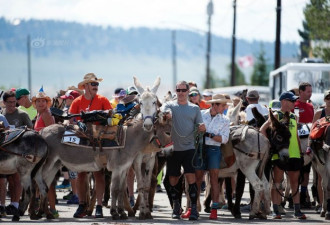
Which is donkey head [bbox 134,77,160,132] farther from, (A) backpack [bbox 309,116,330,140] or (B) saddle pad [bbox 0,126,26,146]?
(A) backpack [bbox 309,116,330,140]

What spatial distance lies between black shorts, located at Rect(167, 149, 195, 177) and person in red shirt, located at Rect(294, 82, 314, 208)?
358 cm

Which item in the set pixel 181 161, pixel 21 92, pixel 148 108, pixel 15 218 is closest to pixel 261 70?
pixel 21 92

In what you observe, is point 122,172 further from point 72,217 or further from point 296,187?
point 296,187

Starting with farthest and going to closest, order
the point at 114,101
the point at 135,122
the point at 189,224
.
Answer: the point at 114,101 < the point at 135,122 < the point at 189,224

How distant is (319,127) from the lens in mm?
16984

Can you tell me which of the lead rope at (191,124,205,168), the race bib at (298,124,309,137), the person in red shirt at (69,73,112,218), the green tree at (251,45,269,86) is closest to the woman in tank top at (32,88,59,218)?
the person in red shirt at (69,73,112,218)

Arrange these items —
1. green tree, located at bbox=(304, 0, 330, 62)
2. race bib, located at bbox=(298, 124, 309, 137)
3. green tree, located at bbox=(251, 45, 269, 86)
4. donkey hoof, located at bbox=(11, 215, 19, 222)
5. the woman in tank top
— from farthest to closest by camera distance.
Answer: green tree, located at bbox=(251, 45, 269, 86), green tree, located at bbox=(304, 0, 330, 62), race bib, located at bbox=(298, 124, 309, 137), the woman in tank top, donkey hoof, located at bbox=(11, 215, 19, 222)

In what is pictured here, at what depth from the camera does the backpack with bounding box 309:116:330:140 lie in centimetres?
1692

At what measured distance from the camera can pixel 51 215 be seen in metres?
16.4

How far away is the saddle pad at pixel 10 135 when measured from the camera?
53.1 feet

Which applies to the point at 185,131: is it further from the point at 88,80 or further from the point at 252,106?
the point at 252,106

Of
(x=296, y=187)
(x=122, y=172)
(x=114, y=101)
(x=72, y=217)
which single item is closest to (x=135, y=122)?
(x=122, y=172)

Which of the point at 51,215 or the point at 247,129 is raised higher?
the point at 247,129

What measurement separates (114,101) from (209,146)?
5.37 m
